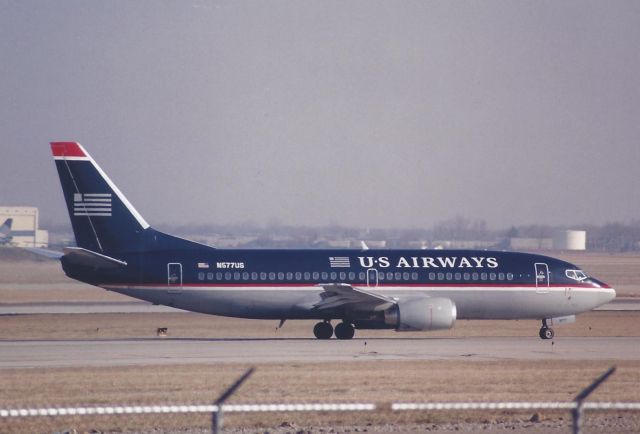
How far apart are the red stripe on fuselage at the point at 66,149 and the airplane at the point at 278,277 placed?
0.04m

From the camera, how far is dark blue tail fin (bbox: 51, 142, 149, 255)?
123ft

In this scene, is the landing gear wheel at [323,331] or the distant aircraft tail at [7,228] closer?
the landing gear wheel at [323,331]

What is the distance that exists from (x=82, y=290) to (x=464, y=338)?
4589cm

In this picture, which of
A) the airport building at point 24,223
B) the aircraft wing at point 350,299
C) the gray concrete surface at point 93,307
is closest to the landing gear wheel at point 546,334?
the aircraft wing at point 350,299

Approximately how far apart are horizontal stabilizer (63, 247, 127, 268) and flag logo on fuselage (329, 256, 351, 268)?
795 centimetres

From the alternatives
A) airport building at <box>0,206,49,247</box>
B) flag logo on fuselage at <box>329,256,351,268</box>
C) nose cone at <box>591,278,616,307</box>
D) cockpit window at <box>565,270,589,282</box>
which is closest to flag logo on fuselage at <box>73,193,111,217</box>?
flag logo on fuselage at <box>329,256,351,268</box>

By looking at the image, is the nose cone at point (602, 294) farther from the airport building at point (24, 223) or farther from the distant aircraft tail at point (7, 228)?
the airport building at point (24, 223)

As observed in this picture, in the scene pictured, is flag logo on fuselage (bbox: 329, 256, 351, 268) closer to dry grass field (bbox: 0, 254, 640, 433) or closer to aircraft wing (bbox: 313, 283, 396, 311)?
aircraft wing (bbox: 313, 283, 396, 311)

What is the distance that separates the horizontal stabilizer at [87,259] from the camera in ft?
118

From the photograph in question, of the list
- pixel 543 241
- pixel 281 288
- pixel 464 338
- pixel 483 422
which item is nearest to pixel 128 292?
pixel 281 288

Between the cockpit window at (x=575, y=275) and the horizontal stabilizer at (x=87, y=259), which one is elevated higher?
the horizontal stabilizer at (x=87, y=259)

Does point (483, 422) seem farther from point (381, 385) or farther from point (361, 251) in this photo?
point (361, 251)

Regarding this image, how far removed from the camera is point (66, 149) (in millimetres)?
37656

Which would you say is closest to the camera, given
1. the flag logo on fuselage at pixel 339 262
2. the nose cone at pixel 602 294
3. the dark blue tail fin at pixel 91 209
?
the dark blue tail fin at pixel 91 209
